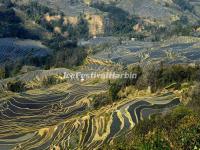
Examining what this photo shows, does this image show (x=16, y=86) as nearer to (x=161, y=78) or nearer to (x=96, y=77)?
(x=96, y=77)

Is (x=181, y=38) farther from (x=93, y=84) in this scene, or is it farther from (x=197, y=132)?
(x=197, y=132)

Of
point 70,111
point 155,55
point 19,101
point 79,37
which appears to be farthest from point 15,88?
point 79,37

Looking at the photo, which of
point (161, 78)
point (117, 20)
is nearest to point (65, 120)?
point (161, 78)

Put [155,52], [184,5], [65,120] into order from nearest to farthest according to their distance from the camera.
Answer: [65,120] → [155,52] → [184,5]

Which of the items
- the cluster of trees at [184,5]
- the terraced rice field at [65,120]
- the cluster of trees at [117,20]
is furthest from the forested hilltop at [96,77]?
the cluster of trees at [184,5]

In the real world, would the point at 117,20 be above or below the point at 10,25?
below

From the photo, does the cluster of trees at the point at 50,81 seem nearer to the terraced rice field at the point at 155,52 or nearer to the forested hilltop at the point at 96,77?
the forested hilltop at the point at 96,77

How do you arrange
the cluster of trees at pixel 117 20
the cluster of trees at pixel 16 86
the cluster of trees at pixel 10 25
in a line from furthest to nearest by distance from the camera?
the cluster of trees at pixel 117 20
the cluster of trees at pixel 10 25
the cluster of trees at pixel 16 86

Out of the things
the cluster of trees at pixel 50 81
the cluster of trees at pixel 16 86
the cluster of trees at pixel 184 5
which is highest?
the cluster of trees at pixel 184 5

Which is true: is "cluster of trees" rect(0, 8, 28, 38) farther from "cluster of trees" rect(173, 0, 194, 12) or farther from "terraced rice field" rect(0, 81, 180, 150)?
"cluster of trees" rect(173, 0, 194, 12)
